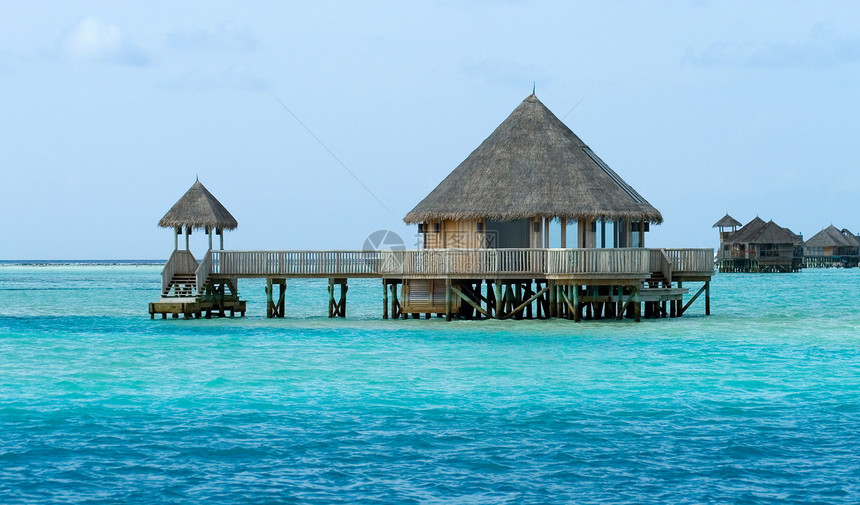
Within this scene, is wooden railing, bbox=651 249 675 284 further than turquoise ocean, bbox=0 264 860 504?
Yes

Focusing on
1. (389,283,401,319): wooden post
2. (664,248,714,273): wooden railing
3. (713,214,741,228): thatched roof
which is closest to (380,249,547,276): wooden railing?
(389,283,401,319): wooden post

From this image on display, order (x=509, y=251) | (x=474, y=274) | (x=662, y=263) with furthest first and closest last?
(x=662, y=263)
(x=474, y=274)
(x=509, y=251)

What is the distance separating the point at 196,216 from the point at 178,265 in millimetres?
1776

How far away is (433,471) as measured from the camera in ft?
43.9

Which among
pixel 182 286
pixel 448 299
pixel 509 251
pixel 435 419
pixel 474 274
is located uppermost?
pixel 509 251

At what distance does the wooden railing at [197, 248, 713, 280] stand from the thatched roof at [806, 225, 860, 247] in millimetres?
117835

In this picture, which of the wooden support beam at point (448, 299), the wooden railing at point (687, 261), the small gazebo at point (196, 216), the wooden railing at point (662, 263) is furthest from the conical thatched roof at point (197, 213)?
the wooden railing at point (687, 261)

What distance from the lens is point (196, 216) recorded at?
37625 millimetres

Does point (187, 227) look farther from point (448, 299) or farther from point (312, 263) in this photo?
point (448, 299)

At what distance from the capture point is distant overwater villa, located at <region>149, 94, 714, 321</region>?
109 feet

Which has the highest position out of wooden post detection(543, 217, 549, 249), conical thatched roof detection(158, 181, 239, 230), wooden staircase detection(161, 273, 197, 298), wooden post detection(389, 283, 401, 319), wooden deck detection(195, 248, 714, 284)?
conical thatched roof detection(158, 181, 239, 230)

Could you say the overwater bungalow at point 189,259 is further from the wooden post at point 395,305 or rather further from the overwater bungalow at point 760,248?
the overwater bungalow at point 760,248

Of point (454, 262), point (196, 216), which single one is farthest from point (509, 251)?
point (196, 216)

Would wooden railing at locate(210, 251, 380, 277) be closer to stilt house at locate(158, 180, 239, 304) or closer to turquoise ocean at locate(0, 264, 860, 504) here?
stilt house at locate(158, 180, 239, 304)
